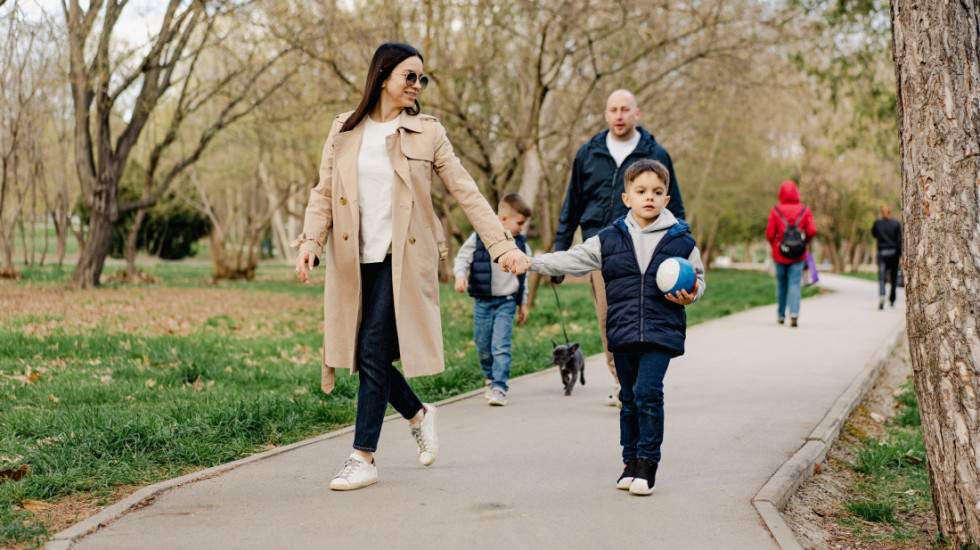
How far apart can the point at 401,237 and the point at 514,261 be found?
22.9 inches

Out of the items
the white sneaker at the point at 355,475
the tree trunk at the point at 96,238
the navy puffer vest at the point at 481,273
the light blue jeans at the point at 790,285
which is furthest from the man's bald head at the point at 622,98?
the tree trunk at the point at 96,238

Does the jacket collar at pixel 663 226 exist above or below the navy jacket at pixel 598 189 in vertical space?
below

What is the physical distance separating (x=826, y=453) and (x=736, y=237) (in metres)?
47.2

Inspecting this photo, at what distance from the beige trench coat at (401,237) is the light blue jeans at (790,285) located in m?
9.41

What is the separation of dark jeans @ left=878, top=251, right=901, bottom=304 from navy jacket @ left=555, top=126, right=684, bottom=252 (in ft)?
38.3

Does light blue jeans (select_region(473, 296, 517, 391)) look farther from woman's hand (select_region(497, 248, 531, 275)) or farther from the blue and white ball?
the blue and white ball

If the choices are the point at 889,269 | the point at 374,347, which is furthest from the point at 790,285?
the point at 374,347

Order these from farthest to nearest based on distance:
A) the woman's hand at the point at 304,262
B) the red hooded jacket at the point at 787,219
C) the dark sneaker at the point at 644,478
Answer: the red hooded jacket at the point at 787,219 → the dark sneaker at the point at 644,478 → the woman's hand at the point at 304,262

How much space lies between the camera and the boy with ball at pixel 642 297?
435cm

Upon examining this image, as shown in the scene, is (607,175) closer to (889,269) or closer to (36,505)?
(36,505)

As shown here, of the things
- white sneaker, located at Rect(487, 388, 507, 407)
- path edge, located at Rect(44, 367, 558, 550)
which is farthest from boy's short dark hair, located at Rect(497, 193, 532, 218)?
path edge, located at Rect(44, 367, 558, 550)

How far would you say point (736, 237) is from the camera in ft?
168

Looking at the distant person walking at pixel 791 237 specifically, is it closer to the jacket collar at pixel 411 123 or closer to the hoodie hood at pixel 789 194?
the hoodie hood at pixel 789 194

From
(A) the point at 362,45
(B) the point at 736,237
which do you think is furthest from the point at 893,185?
(A) the point at 362,45
